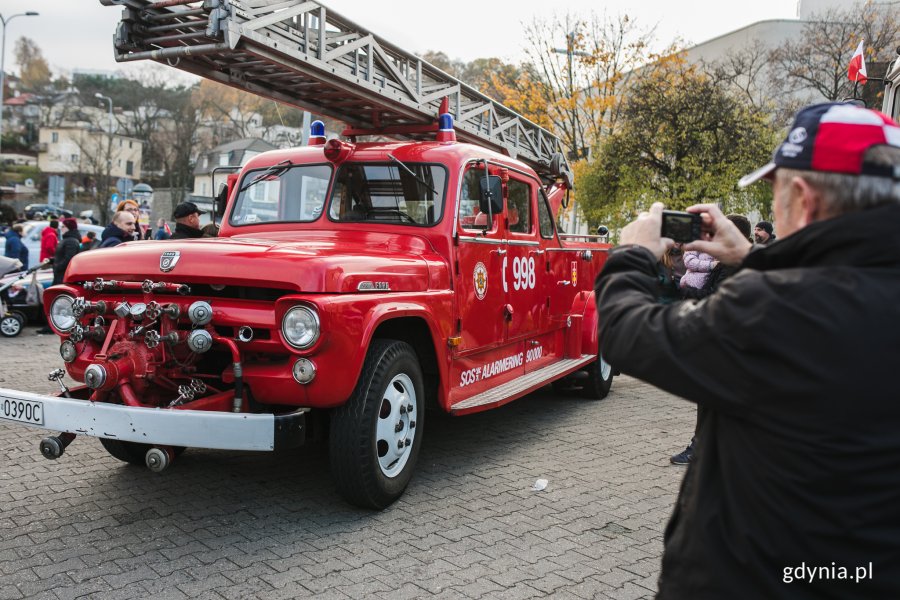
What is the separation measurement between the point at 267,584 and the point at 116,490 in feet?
5.69

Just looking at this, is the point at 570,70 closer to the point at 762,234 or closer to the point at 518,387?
the point at 762,234

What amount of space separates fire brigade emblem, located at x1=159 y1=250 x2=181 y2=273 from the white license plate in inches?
36.3

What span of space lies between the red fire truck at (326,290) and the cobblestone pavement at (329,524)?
39 cm

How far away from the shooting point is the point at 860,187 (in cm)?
145

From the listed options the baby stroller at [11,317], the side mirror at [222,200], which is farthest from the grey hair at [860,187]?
the baby stroller at [11,317]

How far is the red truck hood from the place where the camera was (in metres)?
3.99

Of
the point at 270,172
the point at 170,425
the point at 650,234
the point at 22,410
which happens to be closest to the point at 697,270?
the point at 270,172

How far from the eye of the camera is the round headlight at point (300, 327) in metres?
3.84

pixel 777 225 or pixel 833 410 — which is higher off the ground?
pixel 777 225

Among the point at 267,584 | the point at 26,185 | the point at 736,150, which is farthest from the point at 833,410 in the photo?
the point at 26,185

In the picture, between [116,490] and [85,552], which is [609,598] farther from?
[116,490]

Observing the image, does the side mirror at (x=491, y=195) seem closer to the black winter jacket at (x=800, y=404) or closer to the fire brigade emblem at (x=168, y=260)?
the fire brigade emblem at (x=168, y=260)

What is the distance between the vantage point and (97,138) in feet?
186

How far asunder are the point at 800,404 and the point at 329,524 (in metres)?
3.30
